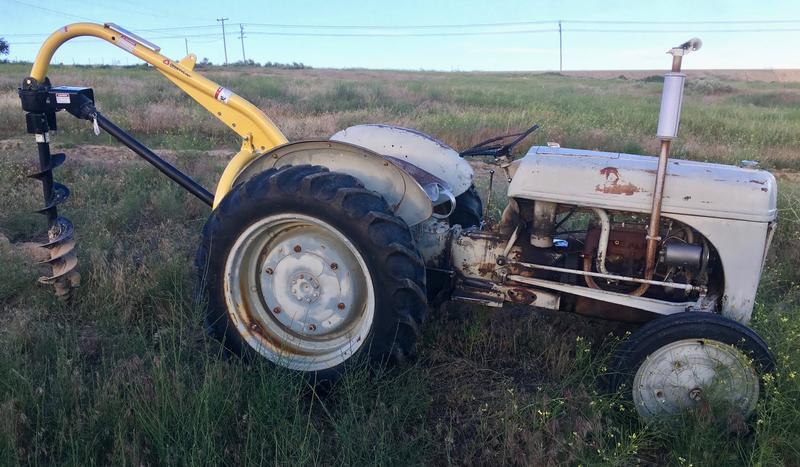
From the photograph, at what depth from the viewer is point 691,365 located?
293 centimetres

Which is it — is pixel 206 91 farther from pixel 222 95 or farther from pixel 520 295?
pixel 520 295

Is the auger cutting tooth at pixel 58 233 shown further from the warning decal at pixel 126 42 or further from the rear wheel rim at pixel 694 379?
the rear wheel rim at pixel 694 379

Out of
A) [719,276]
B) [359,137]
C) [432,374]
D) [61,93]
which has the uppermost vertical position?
[61,93]

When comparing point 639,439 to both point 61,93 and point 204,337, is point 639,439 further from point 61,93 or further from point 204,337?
point 61,93

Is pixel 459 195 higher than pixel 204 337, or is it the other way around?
pixel 459 195

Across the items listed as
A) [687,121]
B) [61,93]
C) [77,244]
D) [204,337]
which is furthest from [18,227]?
[687,121]

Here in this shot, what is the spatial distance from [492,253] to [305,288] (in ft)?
3.43

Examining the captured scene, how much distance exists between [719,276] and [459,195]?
5.44 ft

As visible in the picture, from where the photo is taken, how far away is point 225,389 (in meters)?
2.92

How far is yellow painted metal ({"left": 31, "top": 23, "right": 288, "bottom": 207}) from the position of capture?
12.2ft

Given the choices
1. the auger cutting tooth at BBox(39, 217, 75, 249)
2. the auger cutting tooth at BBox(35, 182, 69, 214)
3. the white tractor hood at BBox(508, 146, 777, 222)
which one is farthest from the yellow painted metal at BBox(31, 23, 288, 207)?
the white tractor hood at BBox(508, 146, 777, 222)

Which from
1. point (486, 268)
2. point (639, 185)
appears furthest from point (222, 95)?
point (639, 185)

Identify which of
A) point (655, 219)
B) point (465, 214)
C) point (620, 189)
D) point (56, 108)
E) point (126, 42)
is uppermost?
point (126, 42)

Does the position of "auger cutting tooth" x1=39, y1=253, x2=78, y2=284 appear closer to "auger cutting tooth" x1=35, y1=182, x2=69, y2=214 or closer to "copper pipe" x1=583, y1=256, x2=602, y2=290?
"auger cutting tooth" x1=35, y1=182, x2=69, y2=214
